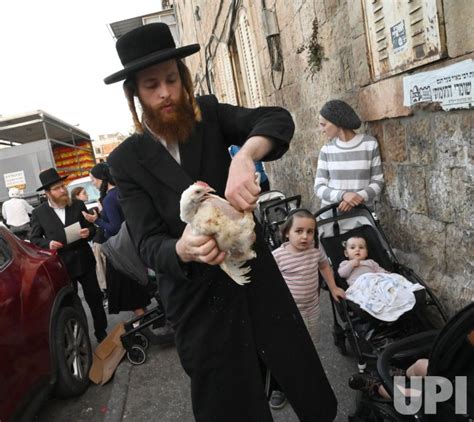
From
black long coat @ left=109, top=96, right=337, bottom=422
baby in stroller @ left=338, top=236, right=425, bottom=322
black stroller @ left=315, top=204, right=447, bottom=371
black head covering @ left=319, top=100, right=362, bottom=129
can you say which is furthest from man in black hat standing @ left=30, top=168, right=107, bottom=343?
black long coat @ left=109, top=96, right=337, bottom=422

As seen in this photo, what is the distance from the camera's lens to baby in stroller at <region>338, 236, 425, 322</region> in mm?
2639

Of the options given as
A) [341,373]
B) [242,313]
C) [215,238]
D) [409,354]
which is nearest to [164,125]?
[215,238]

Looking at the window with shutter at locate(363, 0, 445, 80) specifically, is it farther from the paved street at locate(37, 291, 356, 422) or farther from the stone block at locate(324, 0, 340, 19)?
the paved street at locate(37, 291, 356, 422)

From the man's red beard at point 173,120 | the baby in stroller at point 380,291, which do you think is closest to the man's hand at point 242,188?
the man's red beard at point 173,120

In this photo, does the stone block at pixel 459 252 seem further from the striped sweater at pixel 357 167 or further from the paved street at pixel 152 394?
the paved street at pixel 152 394

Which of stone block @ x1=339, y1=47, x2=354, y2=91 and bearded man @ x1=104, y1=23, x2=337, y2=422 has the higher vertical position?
stone block @ x1=339, y1=47, x2=354, y2=91

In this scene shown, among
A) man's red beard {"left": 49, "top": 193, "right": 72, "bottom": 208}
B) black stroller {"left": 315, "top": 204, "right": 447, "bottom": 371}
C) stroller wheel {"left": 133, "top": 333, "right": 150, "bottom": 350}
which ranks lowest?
stroller wheel {"left": 133, "top": 333, "right": 150, "bottom": 350}

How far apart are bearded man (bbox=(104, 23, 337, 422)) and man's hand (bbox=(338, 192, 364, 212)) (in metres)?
1.73

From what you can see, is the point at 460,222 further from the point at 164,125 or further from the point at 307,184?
the point at 307,184

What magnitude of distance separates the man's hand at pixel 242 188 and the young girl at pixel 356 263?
188 cm

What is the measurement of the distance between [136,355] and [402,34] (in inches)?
145

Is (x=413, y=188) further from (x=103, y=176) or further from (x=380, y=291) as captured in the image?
(x=103, y=176)

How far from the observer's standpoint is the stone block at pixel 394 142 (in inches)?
137

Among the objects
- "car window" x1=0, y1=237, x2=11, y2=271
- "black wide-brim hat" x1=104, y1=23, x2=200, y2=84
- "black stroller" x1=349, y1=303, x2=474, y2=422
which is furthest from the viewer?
"car window" x1=0, y1=237, x2=11, y2=271
